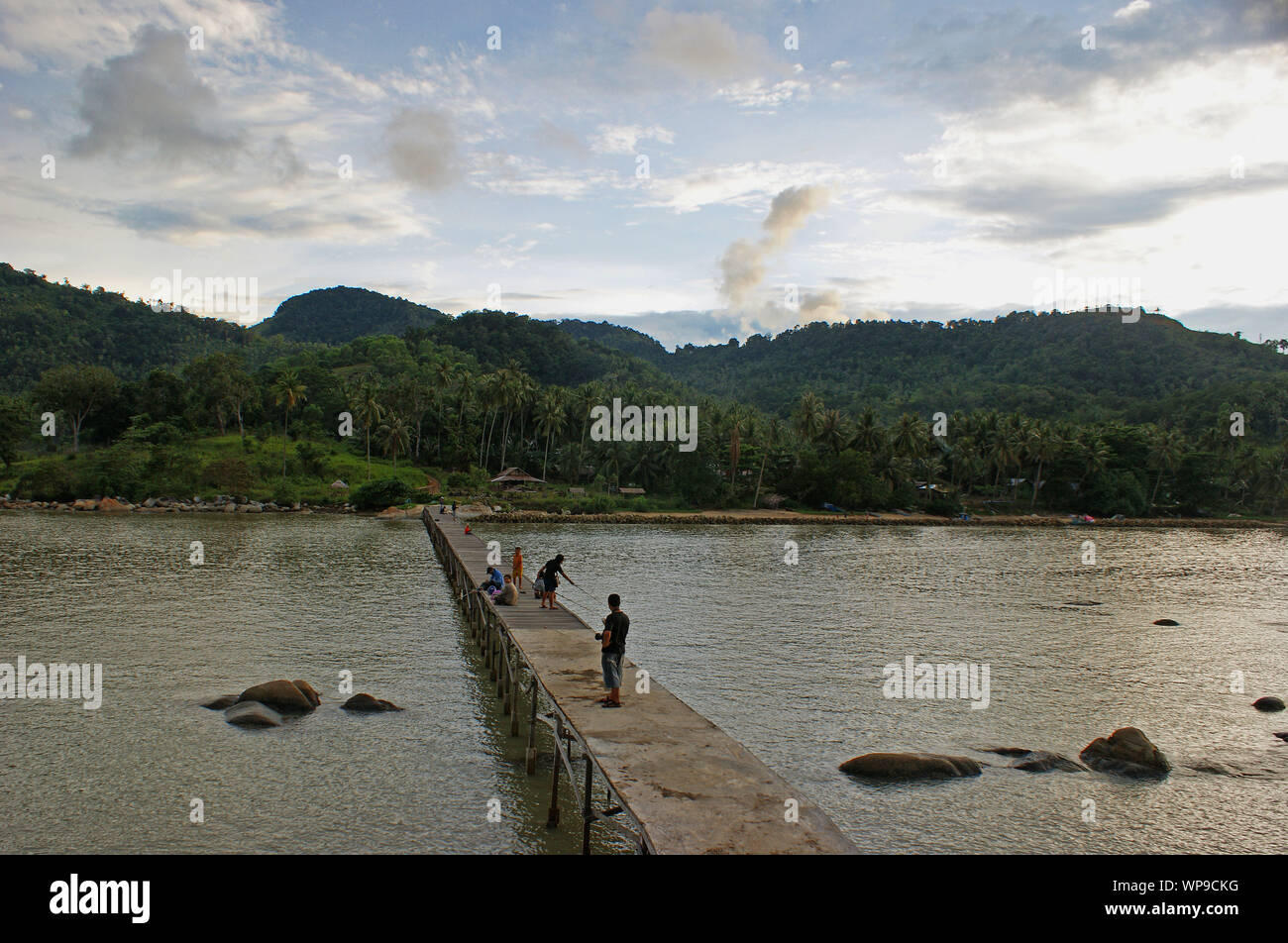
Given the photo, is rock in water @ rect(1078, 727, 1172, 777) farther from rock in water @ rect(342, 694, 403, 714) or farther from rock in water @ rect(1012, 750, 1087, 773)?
rock in water @ rect(342, 694, 403, 714)

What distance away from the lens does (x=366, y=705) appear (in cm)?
1656

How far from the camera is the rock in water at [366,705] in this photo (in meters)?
16.5

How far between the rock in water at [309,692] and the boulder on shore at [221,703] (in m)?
1.19

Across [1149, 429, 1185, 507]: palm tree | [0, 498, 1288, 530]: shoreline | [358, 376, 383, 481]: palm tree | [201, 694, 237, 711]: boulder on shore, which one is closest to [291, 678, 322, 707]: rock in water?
[201, 694, 237, 711]: boulder on shore

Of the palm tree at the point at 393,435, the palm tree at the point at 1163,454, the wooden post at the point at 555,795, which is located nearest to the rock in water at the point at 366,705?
the wooden post at the point at 555,795

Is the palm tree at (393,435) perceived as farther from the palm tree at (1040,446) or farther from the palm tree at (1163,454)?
the palm tree at (1163,454)

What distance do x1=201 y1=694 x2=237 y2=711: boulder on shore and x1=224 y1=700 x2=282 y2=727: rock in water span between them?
44cm

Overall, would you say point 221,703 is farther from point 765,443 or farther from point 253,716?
point 765,443

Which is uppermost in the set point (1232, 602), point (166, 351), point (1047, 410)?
point (166, 351)
